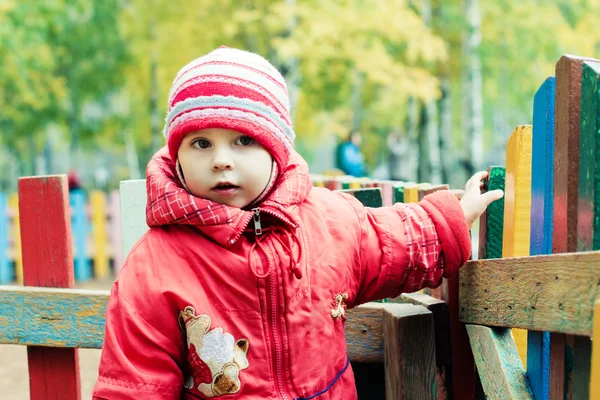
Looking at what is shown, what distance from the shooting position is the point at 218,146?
1.67 meters

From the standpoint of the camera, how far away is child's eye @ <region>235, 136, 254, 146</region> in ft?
5.61

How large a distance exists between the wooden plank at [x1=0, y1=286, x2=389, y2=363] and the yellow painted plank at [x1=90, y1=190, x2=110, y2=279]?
7.91 metres

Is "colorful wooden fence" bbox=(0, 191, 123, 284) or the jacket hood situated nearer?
the jacket hood

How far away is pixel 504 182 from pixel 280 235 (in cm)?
65

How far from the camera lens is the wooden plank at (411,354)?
1.76 meters

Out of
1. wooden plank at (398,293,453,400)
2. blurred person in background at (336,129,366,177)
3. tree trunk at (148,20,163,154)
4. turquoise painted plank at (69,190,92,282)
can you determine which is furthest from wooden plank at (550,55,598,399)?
tree trunk at (148,20,163,154)

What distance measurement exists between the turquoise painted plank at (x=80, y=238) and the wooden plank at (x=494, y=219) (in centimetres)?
855

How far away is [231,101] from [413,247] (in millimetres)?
600

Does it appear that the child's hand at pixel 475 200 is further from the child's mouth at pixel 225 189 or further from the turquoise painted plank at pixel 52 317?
the turquoise painted plank at pixel 52 317

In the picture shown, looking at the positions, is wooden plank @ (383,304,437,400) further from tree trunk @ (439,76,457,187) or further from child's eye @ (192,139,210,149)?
tree trunk @ (439,76,457,187)

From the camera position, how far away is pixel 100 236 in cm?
978

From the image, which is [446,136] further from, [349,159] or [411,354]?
[411,354]

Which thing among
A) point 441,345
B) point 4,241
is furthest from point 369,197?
point 4,241

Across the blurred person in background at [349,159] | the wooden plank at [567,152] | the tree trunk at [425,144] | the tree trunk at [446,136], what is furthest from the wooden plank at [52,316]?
the tree trunk at [425,144]
